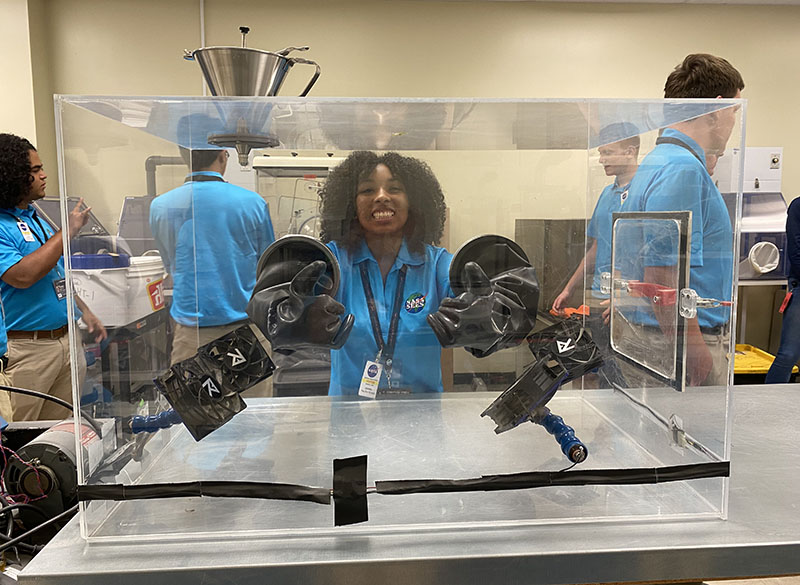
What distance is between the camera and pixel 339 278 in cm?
92

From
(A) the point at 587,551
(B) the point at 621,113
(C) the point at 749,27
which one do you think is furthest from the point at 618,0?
(A) the point at 587,551

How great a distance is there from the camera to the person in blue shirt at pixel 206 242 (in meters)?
0.92

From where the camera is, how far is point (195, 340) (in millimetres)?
980

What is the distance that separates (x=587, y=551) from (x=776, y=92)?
162 inches

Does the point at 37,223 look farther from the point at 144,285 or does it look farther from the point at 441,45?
the point at 441,45

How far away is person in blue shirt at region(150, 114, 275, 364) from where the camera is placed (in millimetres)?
920

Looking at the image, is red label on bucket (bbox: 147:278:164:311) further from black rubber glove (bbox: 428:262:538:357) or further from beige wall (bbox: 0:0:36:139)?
beige wall (bbox: 0:0:36:139)

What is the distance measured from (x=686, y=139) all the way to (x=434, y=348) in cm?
54

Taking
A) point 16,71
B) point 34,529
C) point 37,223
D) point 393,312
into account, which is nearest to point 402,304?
point 393,312

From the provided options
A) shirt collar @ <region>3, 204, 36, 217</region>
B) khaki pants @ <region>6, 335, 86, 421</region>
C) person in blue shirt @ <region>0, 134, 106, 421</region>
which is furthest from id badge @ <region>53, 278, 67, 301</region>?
shirt collar @ <region>3, 204, 36, 217</region>

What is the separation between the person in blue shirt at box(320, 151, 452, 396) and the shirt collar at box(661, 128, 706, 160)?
39cm

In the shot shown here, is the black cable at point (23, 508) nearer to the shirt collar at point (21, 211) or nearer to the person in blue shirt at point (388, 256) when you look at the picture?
the person in blue shirt at point (388, 256)

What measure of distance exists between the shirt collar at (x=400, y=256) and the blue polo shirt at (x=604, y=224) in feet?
1.09

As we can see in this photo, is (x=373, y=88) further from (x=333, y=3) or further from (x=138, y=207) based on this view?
(x=138, y=207)
